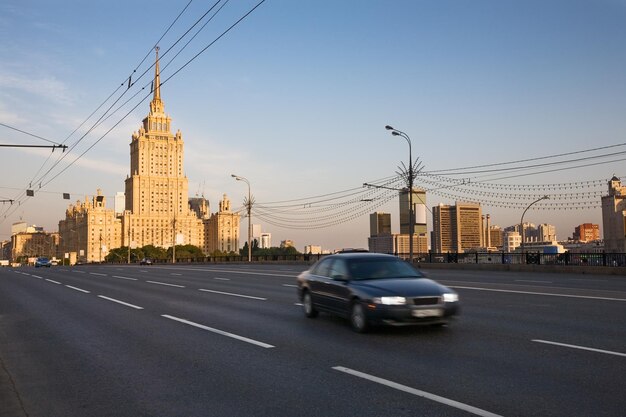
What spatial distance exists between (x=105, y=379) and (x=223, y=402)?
6.55 ft

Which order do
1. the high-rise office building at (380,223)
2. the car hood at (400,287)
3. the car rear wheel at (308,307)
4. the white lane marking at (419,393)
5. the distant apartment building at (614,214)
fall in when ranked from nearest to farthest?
the white lane marking at (419,393) < the car hood at (400,287) < the car rear wheel at (308,307) < the distant apartment building at (614,214) < the high-rise office building at (380,223)

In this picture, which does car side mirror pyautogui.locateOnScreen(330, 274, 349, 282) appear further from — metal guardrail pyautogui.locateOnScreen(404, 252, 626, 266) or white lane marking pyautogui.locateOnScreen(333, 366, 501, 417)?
metal guardrail pyautogui.locateOnScreen(404, 252, 626, 266)

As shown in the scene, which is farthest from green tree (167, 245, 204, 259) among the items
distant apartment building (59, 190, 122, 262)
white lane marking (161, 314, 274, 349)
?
white lane marking (161, 314, 274, 349)

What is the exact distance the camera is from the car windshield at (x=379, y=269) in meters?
10.4

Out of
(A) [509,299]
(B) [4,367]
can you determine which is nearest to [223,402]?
(B) [4,367]

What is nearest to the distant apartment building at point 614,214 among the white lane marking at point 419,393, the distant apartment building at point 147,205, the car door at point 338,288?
the car door at point 338,288

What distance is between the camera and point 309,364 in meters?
7.09

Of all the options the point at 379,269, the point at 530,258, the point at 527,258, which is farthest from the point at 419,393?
the point at 527,258

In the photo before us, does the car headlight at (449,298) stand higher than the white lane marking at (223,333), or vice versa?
the car headlight at (449,298)

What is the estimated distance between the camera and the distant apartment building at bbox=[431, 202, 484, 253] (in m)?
128

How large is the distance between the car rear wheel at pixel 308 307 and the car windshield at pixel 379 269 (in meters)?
1.46

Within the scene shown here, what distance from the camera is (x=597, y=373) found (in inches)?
248

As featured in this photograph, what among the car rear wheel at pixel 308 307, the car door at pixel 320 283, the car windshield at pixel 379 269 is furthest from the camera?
the car rear wheel at pixel 308 307

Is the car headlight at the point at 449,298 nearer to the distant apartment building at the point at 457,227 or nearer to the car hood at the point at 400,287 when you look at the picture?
the car hood at the point at 400,287
